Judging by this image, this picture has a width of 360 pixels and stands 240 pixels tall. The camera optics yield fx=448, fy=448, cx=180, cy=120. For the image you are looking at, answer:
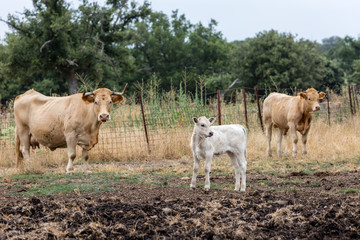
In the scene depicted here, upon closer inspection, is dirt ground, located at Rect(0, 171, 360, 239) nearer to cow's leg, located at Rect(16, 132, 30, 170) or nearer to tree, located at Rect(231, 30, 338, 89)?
cow's leg, located at Rect(16, 132, 30, 170)

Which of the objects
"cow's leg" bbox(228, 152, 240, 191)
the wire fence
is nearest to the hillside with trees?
the wire fence

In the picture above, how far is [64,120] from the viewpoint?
31.7 ft

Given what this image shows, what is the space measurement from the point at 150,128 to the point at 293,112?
177 inches

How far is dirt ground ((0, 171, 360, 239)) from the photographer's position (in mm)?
4434

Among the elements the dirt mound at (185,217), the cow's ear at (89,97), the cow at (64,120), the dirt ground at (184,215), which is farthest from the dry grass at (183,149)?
the dirt mound at (185,217)

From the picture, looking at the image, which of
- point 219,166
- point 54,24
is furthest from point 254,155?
point 54,24

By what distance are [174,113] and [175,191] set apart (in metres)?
7.42

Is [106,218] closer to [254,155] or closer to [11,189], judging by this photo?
[11,189]

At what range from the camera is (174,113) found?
14094mm

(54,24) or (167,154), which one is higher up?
(54,24)

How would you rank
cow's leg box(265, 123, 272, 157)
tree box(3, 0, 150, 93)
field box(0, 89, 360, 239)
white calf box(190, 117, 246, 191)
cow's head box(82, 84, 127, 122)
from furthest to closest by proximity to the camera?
tree box(3, 0, 150, 93) < cow's leg box(265, 123, 272, 157) < cow's head box(82, 84, 127, 122) < white calf box(190, 117, 246, 191) < field box(0, 89, 360, 239)

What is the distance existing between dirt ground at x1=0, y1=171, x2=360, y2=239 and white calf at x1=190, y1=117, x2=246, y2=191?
42 cm

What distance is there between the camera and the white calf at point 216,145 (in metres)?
6.97

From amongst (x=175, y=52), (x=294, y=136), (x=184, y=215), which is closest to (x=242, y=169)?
(x=184, y=215)
